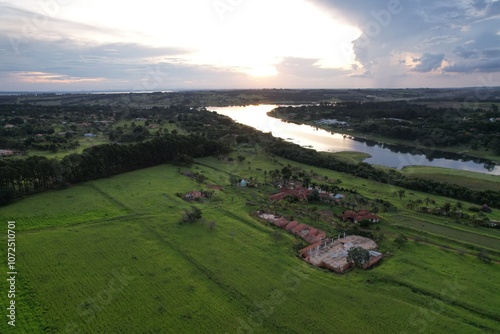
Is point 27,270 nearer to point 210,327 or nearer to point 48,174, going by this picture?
point 210,327

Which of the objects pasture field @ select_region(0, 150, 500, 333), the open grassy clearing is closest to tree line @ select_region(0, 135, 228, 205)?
pasture field @ select_region(0, 150, 500, 333)

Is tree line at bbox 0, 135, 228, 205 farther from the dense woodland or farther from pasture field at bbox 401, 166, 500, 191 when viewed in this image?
pasture field at bbox 401, 166, 500, 191

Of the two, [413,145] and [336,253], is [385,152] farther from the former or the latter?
[336,253]

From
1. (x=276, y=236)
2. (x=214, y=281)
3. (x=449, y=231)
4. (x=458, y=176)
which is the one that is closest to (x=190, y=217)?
(x=276, y=236)

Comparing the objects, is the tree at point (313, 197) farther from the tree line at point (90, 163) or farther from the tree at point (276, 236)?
the tree line at point (90, 163)

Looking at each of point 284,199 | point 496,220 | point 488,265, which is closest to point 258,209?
point 284,199

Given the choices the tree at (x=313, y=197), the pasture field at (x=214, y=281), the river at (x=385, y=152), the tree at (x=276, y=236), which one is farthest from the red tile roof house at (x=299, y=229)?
the river at (x=385, y=152)
